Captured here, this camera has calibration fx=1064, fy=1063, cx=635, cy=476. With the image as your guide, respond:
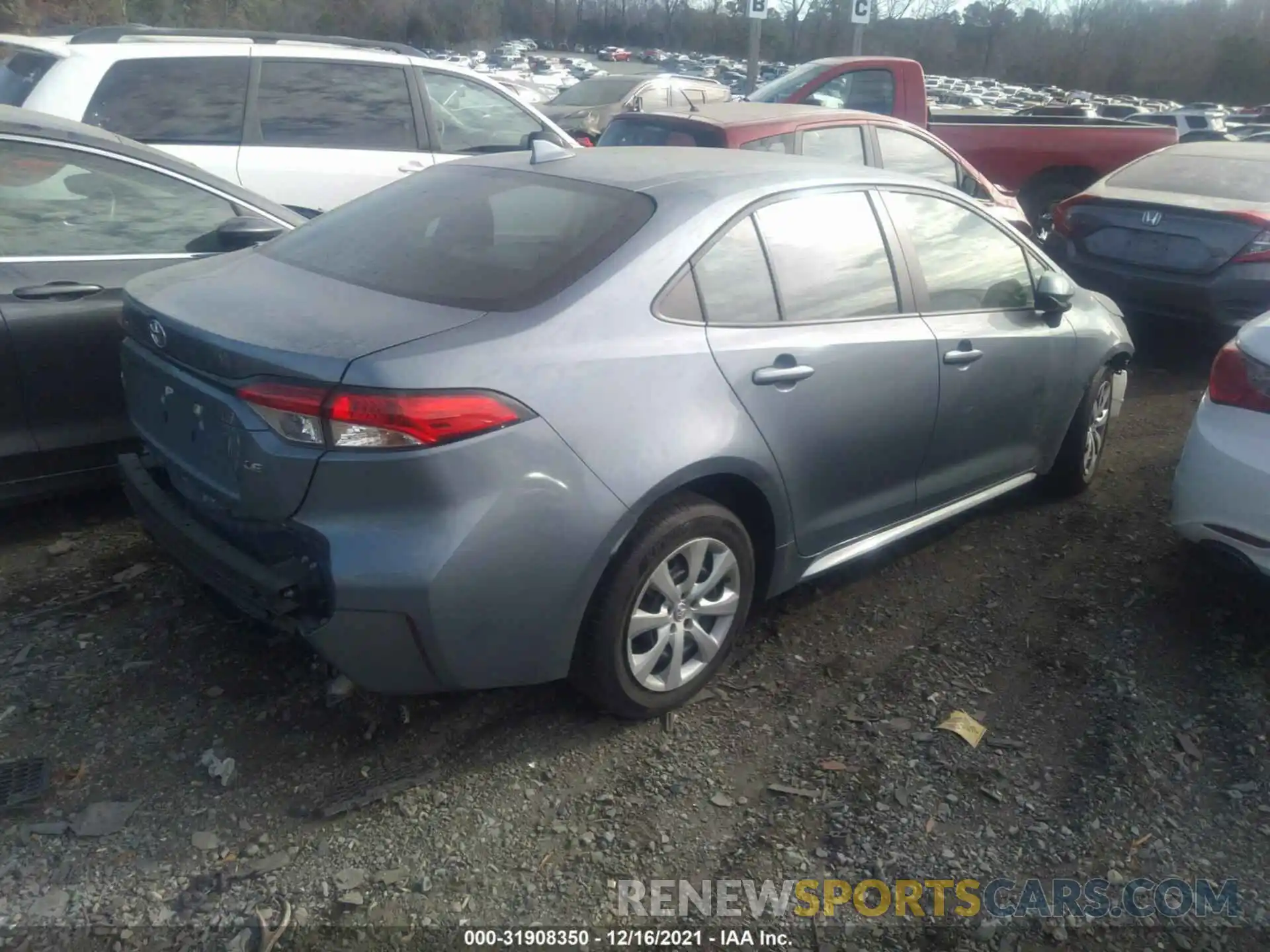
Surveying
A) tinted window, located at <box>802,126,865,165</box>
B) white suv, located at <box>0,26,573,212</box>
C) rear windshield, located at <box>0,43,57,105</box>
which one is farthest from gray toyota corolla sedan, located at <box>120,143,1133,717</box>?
rear windshield, located at <box>0,43,57,105</box>

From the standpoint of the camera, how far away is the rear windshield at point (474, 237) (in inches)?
116

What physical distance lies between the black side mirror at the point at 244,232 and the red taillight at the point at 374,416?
1.87m

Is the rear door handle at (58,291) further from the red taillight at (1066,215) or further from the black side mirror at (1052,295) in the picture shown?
the red taillight at (1066,215)

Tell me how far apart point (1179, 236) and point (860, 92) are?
12.7 feet

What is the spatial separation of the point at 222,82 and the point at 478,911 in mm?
5317

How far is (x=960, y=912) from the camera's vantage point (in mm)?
2586

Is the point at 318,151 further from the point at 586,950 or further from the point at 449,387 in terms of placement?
the point at 586,950

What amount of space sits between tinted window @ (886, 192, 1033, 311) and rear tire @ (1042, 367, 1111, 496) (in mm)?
691

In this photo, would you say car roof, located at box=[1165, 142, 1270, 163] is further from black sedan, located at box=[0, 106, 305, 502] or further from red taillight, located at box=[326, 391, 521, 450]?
red taillight, located at box=[326, 391, 521, 450]

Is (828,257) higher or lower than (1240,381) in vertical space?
higher

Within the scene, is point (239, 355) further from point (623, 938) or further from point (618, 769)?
point (623, 938)

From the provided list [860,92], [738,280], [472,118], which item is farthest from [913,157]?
[738,280]

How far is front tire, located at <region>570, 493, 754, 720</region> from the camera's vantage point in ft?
9.57

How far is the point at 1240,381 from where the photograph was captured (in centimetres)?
374
